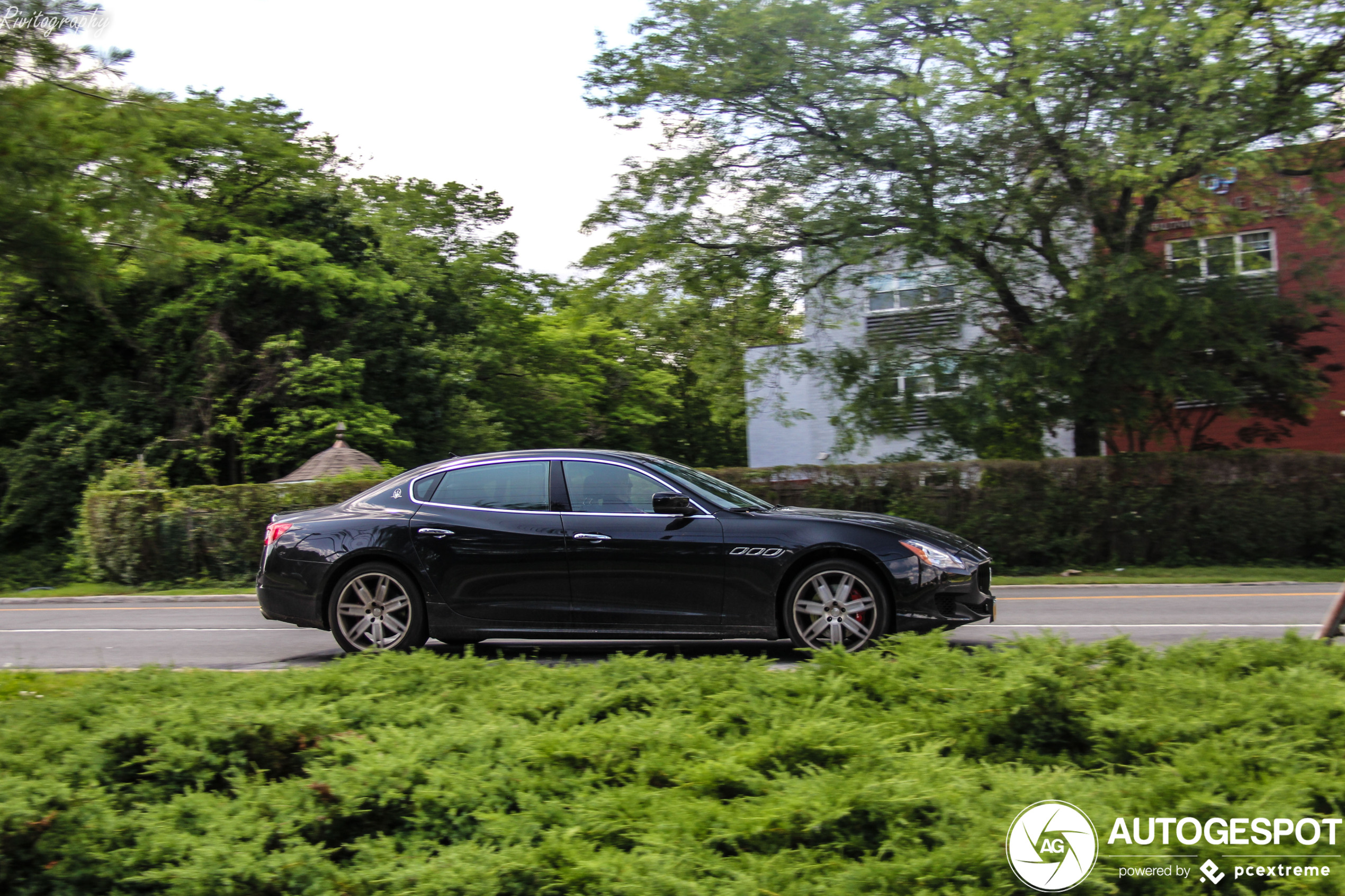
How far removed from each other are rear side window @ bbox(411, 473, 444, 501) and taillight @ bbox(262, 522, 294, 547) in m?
1.00

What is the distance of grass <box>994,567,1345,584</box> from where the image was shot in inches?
586

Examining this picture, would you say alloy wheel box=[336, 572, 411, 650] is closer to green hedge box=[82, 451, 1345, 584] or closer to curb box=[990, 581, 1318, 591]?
curb box=[990, 581, 1318, 591]

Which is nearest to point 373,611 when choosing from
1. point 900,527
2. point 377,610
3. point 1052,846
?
point 377,610

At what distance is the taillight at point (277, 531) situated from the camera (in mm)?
8375

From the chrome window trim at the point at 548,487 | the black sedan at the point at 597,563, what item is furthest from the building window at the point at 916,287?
the chrome window trim at the point at 548,487

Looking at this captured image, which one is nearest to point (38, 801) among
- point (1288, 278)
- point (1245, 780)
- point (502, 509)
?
point (1245, 780)

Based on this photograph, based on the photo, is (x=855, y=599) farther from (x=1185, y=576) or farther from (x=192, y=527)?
(x=192, y=527)

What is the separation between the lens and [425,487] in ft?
27.6

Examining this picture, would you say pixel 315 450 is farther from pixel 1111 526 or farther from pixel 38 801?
pixel 38 801

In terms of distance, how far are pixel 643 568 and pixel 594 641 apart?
1637 millimetres

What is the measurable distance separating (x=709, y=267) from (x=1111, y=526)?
8.09 meters

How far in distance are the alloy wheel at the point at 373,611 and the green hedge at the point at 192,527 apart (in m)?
11.1

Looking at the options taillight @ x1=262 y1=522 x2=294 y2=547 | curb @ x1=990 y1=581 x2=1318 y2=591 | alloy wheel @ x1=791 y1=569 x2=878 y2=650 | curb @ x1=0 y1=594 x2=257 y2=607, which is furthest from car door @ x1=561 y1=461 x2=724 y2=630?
curb @ x1=0 y1=594 x2=257 y2=607

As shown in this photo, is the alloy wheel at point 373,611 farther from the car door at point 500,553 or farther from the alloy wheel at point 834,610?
the alloy wheel at point 834,610
